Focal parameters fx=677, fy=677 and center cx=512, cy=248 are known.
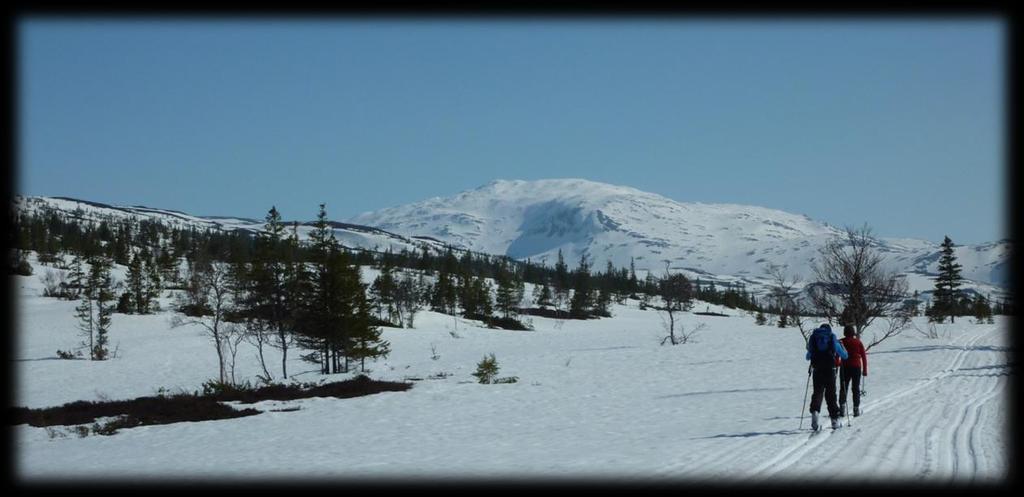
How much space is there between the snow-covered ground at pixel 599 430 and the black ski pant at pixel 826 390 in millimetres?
411

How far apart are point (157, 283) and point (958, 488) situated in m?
89.1

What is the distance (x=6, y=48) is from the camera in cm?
517

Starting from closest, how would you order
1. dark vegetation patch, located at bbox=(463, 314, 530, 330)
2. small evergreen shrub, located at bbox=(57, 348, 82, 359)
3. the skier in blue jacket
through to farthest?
the skier in blue jacket < small evergreen shrub, located at bbox=(57, 348, 82, 359) < dark vegetation patch, located at bbox=(463, 314, 530, 330)

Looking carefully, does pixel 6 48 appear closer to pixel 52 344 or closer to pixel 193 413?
pixel 193 413

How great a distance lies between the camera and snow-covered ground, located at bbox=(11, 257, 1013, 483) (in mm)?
9102

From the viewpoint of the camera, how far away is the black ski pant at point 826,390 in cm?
1155

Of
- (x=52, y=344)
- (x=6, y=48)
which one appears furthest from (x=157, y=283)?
(x=6, y=48)

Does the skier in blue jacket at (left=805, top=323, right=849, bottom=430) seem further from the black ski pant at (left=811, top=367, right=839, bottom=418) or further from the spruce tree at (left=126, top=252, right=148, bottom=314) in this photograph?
the spruce tree at (left=126, top=252, right=148, bottom=314)

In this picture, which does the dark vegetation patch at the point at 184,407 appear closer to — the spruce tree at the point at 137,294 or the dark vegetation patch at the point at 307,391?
the dark vegetation patch at the point at 307,391

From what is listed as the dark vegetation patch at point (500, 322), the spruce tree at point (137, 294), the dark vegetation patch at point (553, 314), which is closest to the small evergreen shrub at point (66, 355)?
the spruce tree at point (137, 294)

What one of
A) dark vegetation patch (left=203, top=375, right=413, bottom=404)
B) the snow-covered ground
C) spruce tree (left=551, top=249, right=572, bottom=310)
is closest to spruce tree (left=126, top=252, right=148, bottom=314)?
the snow-covered ground

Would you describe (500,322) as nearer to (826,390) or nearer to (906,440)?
(826,390)

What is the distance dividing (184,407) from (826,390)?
18.9 metres

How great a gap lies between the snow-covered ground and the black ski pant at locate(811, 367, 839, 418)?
411 millimetres
